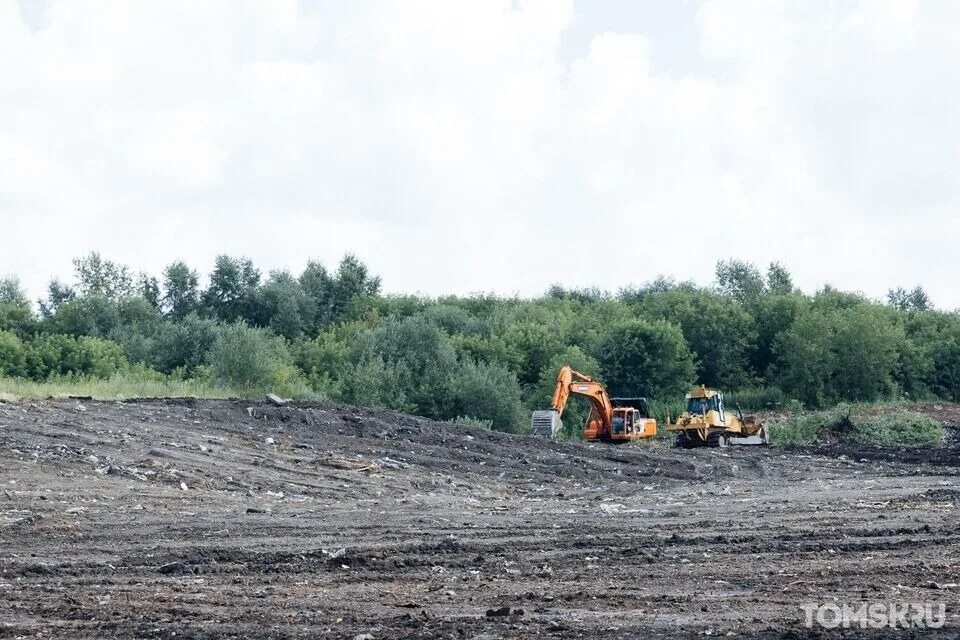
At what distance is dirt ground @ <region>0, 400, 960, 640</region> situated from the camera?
26.3ft

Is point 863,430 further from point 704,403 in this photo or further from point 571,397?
point 571,397

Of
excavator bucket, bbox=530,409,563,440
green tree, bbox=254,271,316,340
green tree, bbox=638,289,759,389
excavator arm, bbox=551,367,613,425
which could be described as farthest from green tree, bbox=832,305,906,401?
green tree, bbox=254,271,316,340

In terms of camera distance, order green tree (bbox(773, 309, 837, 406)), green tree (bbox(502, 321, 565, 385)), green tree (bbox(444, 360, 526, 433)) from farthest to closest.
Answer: green tree (bbox(773, 309, 837, 406)) < green tree (bbox(502, 321, 565, 385)) < green tree (bbox(444, 360, 526, 433))

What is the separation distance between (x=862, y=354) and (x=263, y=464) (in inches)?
1683

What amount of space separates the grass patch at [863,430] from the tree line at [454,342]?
807cm

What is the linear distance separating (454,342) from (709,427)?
54.8ft

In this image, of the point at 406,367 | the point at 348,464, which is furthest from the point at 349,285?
the point at 348,464

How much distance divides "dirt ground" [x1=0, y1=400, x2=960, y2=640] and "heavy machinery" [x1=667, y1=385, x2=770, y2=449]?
381 inches

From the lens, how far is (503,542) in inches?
474

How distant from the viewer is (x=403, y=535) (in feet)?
41.9

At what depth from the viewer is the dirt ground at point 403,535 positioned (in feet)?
26.3

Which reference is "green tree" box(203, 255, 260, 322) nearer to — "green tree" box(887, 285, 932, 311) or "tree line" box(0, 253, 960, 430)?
"tree line" box(0, 253, 960, 430)

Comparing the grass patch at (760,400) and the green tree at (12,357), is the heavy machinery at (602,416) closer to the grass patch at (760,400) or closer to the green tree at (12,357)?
the grass patch at (760,400)

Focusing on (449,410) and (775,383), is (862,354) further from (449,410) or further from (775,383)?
(449,410)
